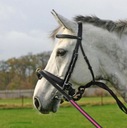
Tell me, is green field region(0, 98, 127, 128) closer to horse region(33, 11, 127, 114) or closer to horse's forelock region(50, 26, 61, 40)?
horse's forelock region(50, 26, 61, 40)

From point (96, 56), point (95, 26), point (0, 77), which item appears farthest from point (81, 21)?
point (0, 77)

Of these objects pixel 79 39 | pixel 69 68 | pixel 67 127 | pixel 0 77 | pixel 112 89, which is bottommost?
pixel 0 77

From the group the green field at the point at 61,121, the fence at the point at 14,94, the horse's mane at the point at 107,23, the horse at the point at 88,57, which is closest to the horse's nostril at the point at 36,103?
the horse at the point at 88,57

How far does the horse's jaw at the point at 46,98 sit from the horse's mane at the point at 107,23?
110cm

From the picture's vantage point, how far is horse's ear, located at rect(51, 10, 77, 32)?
481cm

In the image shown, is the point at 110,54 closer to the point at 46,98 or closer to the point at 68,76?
the point at 68,76

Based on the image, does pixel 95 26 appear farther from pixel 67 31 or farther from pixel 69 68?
pixel 69 68

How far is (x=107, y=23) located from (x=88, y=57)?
0.63 metres

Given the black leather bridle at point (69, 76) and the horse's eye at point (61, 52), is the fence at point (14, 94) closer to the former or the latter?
the black leather bridle at point (69, 76)

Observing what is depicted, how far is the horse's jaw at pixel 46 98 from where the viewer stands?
477 centimetres

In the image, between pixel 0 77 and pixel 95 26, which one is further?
pixel 0 77

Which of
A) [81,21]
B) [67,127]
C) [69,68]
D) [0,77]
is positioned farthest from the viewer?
[0,77]

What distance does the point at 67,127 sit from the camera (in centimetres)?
1977

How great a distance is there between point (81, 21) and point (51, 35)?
51 centimetres
